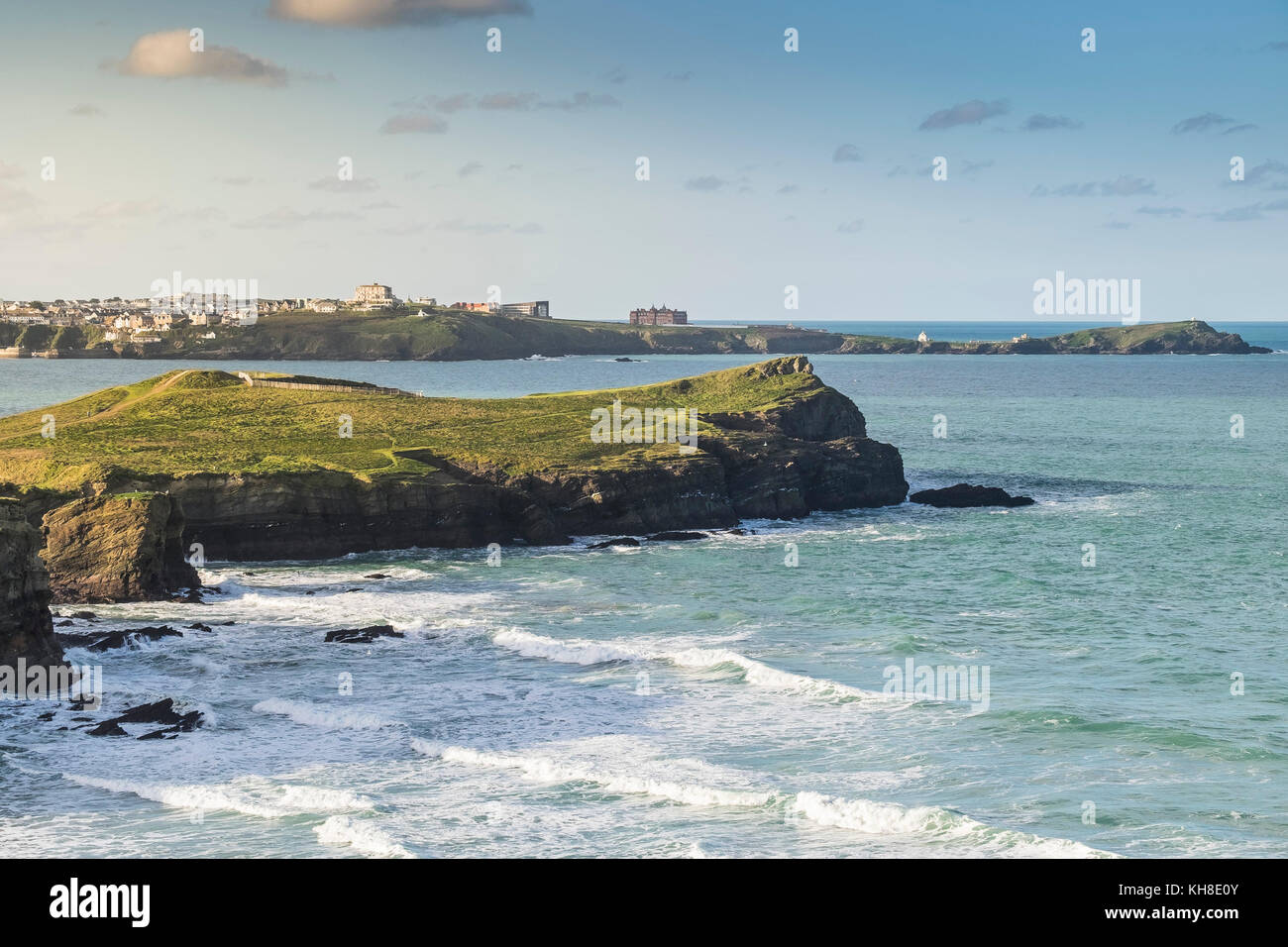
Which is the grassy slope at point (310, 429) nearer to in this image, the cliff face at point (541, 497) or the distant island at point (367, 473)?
the distant island at point (367, 473)

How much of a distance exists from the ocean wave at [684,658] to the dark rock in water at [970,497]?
1457 inches

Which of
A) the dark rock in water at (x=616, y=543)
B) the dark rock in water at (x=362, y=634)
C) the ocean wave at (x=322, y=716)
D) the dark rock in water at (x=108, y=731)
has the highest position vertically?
the dark rock in water at (x=616, y=543)

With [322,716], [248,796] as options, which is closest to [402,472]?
[322,716]

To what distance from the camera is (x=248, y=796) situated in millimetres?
25953

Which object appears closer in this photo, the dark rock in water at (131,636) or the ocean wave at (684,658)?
the ocean wave at (684,658)

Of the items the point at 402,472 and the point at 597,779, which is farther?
the point at 402,472

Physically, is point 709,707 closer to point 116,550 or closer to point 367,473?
point 116,550

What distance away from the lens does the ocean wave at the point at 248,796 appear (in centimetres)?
2531

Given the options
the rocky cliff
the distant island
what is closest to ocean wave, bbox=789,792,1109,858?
the distant island


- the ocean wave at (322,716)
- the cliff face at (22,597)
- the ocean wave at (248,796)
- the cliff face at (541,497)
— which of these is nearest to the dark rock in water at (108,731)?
the ocean wave at (248,796)

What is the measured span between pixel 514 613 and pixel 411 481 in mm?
15849

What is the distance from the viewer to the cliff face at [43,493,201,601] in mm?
45469

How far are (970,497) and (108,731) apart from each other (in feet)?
175

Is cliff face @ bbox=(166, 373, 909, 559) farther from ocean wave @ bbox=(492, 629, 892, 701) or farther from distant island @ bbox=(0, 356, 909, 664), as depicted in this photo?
ocean wave @ bbox=(492, 629, 892, 701)
